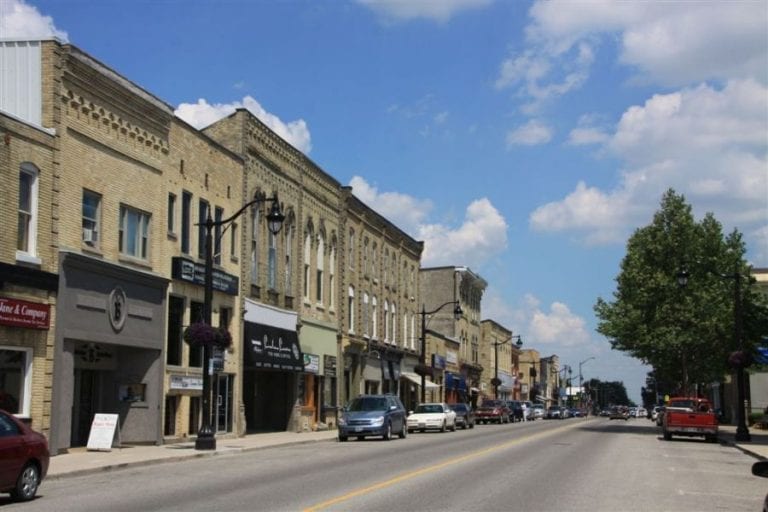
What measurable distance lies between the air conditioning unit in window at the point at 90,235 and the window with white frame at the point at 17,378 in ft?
12.9

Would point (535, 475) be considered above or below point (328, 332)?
below

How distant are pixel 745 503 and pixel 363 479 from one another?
6626 millimetres

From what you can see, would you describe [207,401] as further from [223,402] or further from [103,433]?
[223,402]

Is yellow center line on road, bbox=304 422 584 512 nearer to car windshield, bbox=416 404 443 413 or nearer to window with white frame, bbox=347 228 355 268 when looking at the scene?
car windshield, bbox=416 404 443 413

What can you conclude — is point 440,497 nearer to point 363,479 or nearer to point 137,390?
point 363,479

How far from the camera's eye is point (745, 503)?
14797 millimetres

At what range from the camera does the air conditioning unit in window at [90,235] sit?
2509 centimetres

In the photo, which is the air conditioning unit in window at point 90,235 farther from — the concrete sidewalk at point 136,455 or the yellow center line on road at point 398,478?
the yellow center line on road at point 398,478

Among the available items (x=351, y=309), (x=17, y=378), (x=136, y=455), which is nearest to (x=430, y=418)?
(x=351, y=309)

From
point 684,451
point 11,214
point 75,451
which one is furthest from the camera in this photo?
point 684,451

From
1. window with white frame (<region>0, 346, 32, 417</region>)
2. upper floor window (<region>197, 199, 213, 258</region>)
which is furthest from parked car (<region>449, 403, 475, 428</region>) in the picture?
window with white frame (<region>0, 346, 32, 417</region>)

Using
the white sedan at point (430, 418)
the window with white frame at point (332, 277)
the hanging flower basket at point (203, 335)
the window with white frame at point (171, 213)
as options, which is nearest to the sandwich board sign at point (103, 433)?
the hanging flower basket at point (203, 335)

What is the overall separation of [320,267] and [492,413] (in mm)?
23264

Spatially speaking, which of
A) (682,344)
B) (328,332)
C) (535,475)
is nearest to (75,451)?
(535,475)
